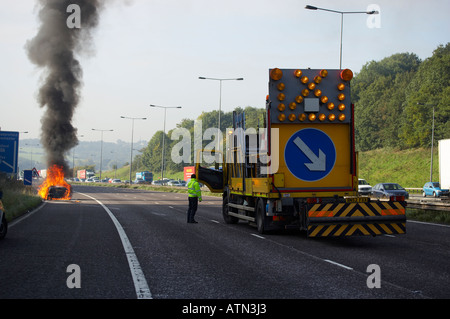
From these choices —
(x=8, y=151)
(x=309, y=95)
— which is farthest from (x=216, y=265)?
(x=8, y=151)

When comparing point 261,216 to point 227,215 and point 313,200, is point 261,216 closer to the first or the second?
point 313,200

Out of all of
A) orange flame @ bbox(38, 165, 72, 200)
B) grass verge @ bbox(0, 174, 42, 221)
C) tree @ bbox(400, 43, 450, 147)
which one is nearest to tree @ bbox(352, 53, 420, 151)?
tree @ bbox(400, 43, 450, 147)

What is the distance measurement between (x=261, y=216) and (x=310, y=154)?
7.91 feet

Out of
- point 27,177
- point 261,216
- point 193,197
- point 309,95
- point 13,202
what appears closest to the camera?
point 309,95

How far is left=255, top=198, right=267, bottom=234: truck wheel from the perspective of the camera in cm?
1484

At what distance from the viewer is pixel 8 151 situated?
3080cm

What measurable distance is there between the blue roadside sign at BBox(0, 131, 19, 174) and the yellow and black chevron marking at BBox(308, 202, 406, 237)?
904 inches

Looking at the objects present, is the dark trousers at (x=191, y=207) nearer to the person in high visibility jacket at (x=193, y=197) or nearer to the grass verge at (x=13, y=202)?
the person in high visibility jacket at (x=193, y=197)

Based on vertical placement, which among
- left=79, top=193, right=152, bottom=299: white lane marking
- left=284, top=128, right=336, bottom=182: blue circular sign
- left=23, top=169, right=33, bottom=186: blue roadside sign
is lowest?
left=79, top=193, right=152, bottom=299: white lane marking

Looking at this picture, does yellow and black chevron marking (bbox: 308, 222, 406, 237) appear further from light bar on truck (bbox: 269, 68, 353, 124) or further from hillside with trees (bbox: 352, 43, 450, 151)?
hillside with trees (bbox: 352, 43, 450, 151)

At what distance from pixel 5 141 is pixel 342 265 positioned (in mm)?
25785

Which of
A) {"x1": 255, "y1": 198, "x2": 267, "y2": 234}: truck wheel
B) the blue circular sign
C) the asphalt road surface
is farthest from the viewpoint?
{"x1": 255, "y1": 198, "x2": 267, "y2": 234}: truck wheel

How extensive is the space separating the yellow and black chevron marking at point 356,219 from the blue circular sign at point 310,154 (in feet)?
4.95
